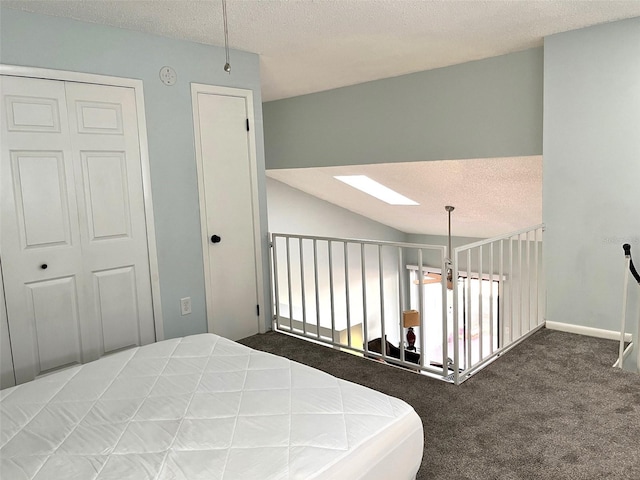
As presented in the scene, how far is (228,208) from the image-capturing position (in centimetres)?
385

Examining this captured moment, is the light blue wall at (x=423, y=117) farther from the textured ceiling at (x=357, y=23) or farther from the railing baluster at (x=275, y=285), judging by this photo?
the railing baluster at (x=275, y=285)

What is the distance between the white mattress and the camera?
1432mm

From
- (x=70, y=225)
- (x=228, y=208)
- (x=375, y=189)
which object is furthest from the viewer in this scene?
(x=375, y=189)

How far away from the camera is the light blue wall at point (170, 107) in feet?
9.91

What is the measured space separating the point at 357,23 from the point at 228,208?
163 cm

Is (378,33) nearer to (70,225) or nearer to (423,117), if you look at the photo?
(423,117)

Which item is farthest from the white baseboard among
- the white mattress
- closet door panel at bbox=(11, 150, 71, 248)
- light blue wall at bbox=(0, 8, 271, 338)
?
closet door panel at bbox=(11, 150, 71, 248)

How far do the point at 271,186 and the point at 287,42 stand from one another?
3488 millimetres

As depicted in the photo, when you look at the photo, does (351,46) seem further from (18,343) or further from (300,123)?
(18,343)

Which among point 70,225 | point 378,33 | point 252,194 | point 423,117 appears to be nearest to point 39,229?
point 70,225

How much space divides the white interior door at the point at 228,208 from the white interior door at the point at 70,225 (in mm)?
514

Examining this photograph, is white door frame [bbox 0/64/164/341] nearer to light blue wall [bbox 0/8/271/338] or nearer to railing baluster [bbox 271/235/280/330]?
light blue wall [bbox 0/8/271/338]

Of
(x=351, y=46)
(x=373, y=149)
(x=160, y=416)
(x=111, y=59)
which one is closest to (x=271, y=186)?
(x=373, y=149)

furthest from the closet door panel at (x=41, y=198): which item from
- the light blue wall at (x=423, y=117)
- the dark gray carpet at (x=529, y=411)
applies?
the light blue wall at (x=423, y=117)
